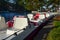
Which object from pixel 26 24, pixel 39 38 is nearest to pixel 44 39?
pixel 39 38

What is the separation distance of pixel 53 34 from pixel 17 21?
2.09 meters

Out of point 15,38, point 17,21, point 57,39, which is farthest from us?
point 17,21

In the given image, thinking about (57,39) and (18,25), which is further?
(18,25)

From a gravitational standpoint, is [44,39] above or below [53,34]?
below

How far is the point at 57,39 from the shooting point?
25.9 feet

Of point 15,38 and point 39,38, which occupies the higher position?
point 15,38

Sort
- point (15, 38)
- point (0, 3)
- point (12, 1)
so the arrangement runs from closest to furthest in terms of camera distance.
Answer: point (15, 38) → point (0, 3) → point (12, 1)

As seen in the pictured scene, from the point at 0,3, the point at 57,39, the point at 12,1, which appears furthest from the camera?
the point at 12,1

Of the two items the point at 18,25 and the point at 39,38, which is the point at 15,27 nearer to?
the point at 18,25

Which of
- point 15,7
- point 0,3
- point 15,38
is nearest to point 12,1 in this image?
point 15,7

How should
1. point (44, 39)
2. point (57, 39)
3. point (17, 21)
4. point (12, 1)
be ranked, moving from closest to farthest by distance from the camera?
point (57, 39)
point (17, 21)
point (44, 39)
point (12, 1)

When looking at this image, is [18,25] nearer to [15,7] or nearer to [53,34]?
[53,34]

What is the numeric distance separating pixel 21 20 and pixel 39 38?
6.86ft

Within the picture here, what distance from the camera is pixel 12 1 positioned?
2788 inches
